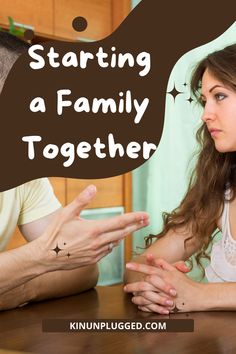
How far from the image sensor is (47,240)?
0.80 meters

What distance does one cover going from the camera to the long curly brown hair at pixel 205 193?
98 centimetres

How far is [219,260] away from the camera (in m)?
1.06

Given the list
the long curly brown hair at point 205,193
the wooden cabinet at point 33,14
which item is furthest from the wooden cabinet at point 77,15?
the long curly brown hair at point 205,193

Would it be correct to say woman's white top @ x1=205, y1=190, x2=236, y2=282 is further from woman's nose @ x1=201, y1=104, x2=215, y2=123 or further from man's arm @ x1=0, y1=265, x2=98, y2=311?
woman's nose @ x1=201, y1=104, x2=215, y2=123

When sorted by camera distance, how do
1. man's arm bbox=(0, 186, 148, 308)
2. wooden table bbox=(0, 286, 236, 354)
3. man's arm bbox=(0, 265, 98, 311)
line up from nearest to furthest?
wooden table bbox=(0, 286, 236, 354), man's arm bbox=(0, 186, 148, 308), man's arm bbox=(0, 265, 98, 311)

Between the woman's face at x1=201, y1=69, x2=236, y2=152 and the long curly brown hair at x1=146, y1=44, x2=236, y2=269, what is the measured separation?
0.31 ft

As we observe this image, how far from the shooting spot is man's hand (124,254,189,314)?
0.83m

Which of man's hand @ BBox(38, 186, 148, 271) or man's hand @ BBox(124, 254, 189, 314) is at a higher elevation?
man's hand @ BBox(38, 186, 148, 271)

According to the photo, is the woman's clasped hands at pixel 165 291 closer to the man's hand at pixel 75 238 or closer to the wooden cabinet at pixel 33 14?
the man's hand at pixel 75 238

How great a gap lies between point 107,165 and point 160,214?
0.91 feet

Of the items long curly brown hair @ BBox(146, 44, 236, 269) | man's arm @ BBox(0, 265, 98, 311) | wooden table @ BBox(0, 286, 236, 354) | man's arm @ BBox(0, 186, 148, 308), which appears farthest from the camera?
long curly brown hair @ BBox(146, 44, 236, 269)

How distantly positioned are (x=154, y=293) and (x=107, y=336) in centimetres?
15

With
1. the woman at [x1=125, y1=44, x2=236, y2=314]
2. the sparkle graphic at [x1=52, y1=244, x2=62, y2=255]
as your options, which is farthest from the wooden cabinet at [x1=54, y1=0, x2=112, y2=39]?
the sparkle graphic at [x1=52, y1=244, x2=62, y2=255]

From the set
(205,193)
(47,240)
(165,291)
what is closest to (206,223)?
(205,193)
